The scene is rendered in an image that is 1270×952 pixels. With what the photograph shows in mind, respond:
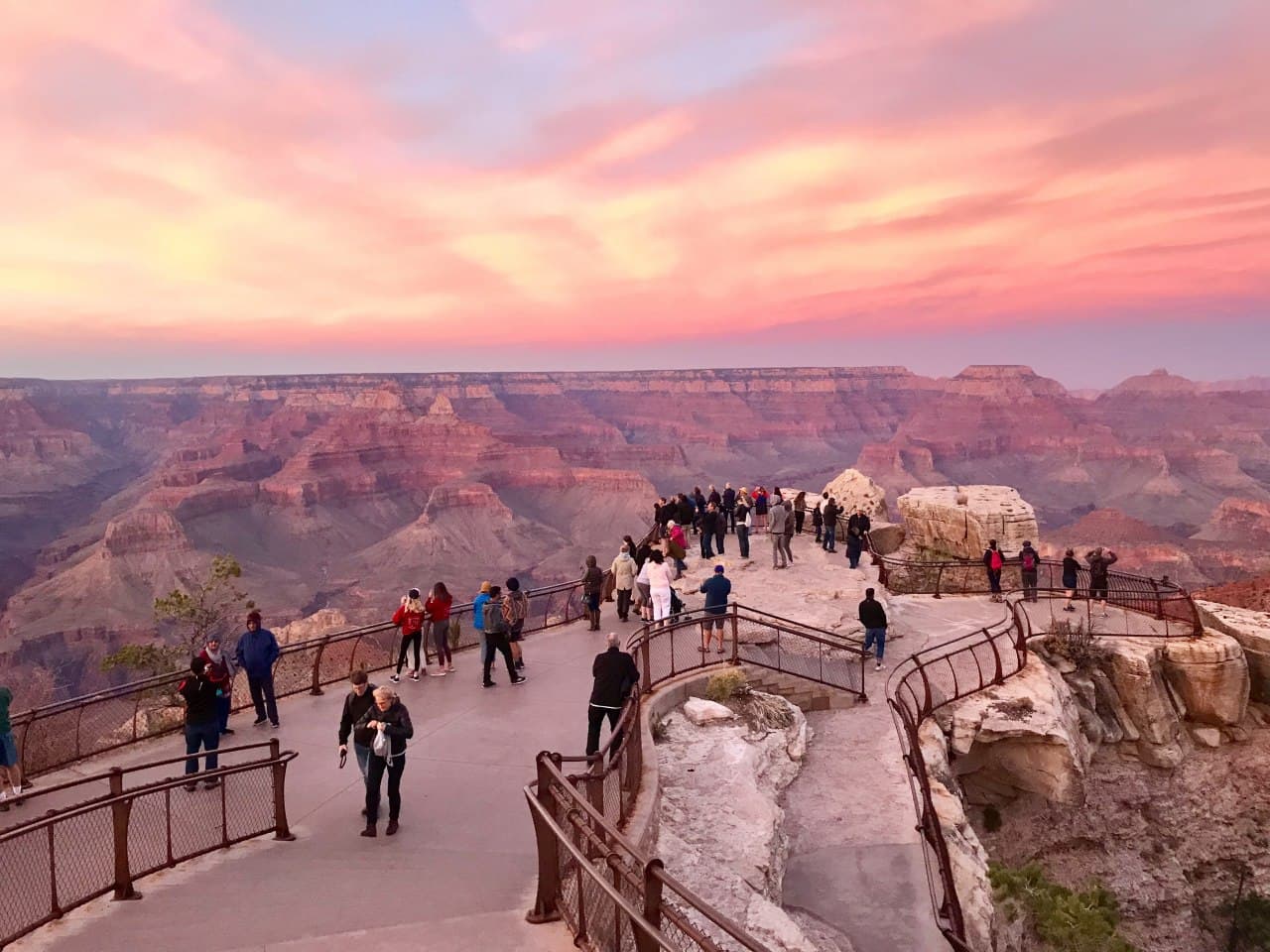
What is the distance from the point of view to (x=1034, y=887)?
520 inches

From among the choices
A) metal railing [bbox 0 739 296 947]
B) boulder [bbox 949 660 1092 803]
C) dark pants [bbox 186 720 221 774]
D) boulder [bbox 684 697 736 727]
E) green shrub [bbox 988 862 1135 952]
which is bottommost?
green shrub [bbox 988 862 1135 952]

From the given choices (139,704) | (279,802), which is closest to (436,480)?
(139,704)

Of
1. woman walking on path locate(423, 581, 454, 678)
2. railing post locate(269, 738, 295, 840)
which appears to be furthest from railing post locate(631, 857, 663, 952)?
woman walking on path locate(423, 581, 454, 678)

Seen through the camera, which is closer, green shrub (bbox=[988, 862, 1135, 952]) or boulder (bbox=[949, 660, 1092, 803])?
green shrub (bbox=[988, 862, 1135, 952])

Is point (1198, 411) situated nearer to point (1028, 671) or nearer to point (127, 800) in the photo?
point (1028, 671)

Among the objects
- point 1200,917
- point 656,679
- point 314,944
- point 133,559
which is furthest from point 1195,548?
point 133,559

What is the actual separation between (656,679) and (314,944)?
7.05 m

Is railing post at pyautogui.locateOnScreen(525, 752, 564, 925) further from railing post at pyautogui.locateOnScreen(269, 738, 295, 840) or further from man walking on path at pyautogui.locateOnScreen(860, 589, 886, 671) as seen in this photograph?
man walking on path at pyautogui.locateOnScreen(860, 589, 886, 671)

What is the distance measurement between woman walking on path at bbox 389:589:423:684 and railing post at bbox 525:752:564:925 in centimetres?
672

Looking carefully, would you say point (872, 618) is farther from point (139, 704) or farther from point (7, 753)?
point (139, 704)

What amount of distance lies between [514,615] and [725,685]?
11.4ft

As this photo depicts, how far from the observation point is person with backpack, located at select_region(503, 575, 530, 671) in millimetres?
12297

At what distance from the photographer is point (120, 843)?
666 centimetres

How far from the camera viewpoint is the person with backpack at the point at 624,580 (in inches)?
632
